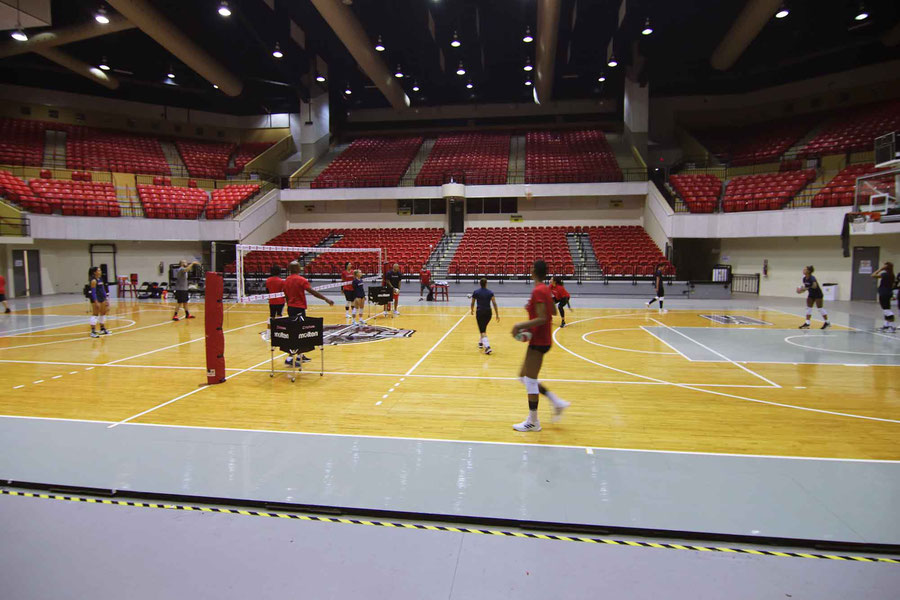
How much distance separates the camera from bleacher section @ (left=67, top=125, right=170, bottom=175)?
92.5 ft

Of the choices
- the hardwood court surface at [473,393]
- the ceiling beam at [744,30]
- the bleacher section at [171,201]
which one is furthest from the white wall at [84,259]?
the ceiling beam at [744,30]

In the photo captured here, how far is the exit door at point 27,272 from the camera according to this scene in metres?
22.7

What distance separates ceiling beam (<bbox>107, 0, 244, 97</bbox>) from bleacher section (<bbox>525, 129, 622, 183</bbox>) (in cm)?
2038

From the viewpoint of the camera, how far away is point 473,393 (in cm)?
736

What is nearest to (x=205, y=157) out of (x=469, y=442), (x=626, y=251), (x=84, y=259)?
(x=84, y=259)

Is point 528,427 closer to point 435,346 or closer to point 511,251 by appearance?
point 435,346

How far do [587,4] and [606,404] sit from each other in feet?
73.9

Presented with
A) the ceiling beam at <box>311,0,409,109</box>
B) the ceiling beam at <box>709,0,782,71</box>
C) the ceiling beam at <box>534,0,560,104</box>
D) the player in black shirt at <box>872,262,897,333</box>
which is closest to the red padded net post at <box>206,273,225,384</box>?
the player in black shirt at <box>872,262,897,333</box>

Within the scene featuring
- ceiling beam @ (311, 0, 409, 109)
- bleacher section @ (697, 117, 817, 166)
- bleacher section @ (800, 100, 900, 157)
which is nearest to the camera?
ceiling beam @ (311, 0, 409, 109)

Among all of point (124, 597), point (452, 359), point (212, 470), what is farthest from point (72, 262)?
point (124, 597)

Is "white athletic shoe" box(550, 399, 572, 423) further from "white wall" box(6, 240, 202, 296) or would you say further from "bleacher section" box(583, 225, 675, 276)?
"white wall" box(6, 240, 202, 296)

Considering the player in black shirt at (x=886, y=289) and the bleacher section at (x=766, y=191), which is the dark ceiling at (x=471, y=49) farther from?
the player in black shirt at (x=886, y=289)

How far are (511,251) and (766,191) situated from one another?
13.3 metres

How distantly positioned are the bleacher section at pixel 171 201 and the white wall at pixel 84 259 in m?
1.93
